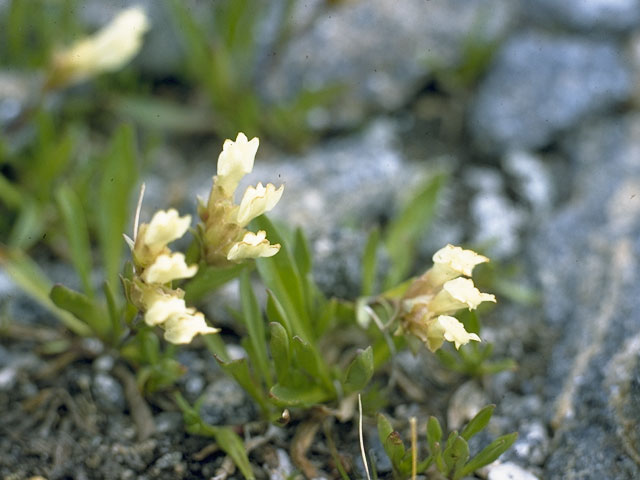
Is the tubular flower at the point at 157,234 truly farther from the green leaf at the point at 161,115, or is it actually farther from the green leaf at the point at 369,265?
the green leaf at the point at 161,115

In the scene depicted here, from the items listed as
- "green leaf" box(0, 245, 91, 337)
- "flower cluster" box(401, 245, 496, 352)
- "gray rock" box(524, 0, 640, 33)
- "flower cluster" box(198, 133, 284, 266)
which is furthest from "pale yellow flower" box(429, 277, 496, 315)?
"gray rock" box(524, 0, 640, 33)

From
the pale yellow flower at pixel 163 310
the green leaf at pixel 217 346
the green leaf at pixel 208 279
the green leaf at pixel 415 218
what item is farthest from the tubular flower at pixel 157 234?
the green leaf at pixel 415 218

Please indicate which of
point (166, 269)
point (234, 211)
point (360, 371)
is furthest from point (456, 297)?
point (166, 269)

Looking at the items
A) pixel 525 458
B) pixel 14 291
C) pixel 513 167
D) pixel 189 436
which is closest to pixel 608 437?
pixel 525 458

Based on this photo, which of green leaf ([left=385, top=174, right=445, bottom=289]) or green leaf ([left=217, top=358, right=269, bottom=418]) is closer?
green leaf ([left=217, top=358, right=269, bottom=418])

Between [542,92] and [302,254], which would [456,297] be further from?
[542,92]

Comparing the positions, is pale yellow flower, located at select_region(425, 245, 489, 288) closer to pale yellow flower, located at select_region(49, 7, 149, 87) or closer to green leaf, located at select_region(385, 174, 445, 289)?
green leaf, located at select_region(385, 174, 445, 289)

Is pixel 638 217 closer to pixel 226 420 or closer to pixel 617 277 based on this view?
pixel 617 277
